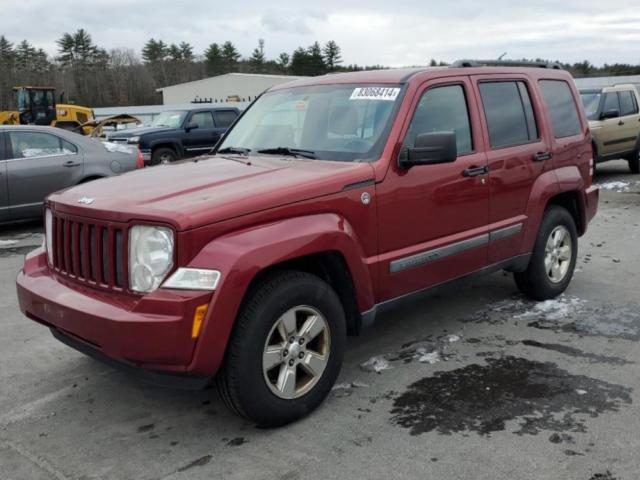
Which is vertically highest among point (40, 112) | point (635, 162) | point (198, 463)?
point (40, 112)

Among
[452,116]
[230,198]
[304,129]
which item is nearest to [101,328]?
[230,198]

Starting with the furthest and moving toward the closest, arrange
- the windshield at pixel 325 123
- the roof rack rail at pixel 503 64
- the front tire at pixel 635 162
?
the front tire at pixel 635 162, the roof rack rail at pixel 503 64, the windshield at pixel 325 123

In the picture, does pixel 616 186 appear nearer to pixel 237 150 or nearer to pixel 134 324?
pixel 237 150

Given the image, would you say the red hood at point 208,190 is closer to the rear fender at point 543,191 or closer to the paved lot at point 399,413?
the paved lot at point 399,413

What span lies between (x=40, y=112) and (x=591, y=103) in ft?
79.7

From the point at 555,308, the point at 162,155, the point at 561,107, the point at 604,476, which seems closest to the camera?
the point at 604,476

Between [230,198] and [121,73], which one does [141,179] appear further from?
[121,73]

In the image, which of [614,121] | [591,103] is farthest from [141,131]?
[614,121]

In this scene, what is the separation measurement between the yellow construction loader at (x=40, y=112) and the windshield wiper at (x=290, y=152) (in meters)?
26.3

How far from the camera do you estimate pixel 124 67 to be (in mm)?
90438

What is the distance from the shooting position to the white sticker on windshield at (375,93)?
4.27 metres

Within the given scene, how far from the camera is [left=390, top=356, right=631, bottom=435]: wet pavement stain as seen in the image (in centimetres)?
348

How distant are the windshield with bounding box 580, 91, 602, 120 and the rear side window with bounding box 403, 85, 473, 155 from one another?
981 centimetres

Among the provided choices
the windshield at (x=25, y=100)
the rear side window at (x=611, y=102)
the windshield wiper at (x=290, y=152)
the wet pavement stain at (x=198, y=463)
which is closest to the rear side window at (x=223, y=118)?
the rear side window at (x=611, y=102)
